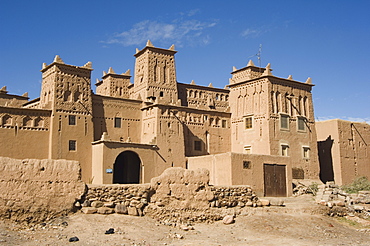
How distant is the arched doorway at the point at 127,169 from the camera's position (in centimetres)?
3234

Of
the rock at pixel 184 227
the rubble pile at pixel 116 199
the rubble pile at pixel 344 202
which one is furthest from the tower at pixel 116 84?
the rock at pixel 184 227

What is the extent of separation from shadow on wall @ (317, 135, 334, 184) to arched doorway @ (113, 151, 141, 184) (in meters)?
16.4

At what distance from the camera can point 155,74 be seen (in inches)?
1580

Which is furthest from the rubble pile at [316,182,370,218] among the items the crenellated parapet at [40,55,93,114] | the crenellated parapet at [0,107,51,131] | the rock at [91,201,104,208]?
the crenellated parapet at [0,107,51,131]

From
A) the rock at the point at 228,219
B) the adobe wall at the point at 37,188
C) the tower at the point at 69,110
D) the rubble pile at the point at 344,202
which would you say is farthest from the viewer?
the tower at the point at 69,110

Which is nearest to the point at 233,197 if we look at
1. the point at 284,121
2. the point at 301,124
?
the point at 284,121

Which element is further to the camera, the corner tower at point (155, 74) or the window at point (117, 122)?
the corner tower at point (155, 74)

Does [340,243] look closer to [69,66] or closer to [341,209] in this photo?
[341,209]

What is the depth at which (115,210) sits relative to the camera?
17016mm

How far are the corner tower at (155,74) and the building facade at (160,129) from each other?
95mm

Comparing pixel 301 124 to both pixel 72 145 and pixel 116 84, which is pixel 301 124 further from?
pixel 116 84

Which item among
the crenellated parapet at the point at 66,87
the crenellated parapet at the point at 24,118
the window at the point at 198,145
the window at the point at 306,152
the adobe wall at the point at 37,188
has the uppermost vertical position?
the crenellated parapet at the point at 66,87

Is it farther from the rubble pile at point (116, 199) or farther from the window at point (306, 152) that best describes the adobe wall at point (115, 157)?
the window at point (306, 152)

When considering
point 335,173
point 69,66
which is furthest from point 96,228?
point 335,173
